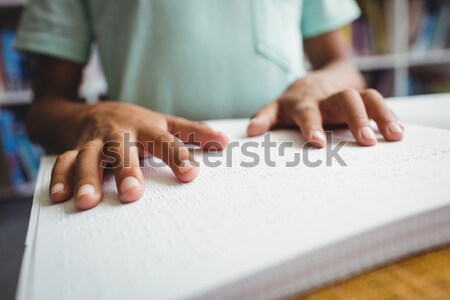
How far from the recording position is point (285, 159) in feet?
1.30

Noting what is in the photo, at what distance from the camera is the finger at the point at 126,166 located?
1.09ft

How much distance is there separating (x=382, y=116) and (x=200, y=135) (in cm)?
23

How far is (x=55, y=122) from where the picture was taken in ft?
2.08

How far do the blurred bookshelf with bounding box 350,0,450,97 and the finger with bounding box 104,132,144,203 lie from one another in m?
1.71

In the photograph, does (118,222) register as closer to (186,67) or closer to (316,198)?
(316,198)

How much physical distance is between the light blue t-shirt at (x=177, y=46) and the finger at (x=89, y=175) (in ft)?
0.98

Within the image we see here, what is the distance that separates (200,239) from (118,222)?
0.08 meters

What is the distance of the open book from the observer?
22 centimetres

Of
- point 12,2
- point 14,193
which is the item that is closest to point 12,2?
point 12,2

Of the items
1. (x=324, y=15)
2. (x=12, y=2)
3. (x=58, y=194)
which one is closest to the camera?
(x=58, y=194)

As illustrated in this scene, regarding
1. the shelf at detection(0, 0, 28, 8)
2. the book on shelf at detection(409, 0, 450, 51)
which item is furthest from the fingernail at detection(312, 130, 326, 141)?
the book on shelf at detection(409, 0, 450, 51)

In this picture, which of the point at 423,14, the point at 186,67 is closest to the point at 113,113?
the point at 186,67

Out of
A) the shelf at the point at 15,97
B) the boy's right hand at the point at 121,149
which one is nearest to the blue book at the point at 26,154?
the shelf at the point at 15,97

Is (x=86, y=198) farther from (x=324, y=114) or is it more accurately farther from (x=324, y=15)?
(x=324, y=15)
